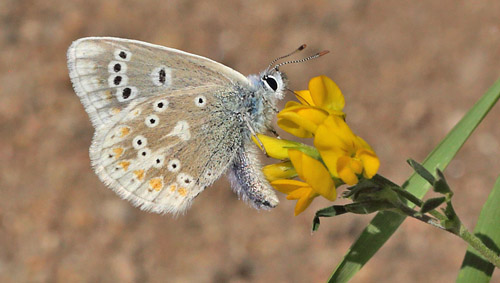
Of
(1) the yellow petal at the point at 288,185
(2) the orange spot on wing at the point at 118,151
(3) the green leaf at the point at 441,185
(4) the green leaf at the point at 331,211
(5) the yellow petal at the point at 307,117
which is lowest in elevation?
(4) the green leaf at the point at 331,211

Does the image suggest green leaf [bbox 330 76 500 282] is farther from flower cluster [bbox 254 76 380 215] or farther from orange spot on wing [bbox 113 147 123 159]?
orange spot on wing [bbox 113 147 123 159]

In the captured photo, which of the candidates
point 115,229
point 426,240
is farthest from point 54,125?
point 426,240

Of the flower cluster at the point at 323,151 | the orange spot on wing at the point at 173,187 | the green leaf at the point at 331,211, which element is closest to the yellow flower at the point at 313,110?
the flower cluster at the point at 323,151

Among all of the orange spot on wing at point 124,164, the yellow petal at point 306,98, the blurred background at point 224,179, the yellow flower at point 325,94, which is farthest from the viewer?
the blurred background at point 224,179

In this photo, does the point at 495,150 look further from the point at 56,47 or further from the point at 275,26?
the point at 56,47

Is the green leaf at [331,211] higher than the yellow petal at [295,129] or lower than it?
lower

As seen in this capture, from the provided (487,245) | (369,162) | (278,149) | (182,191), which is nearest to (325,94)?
(278,149)

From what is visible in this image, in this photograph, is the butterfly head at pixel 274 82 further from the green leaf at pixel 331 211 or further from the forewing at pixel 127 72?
the green leaf at pixel 331 211
